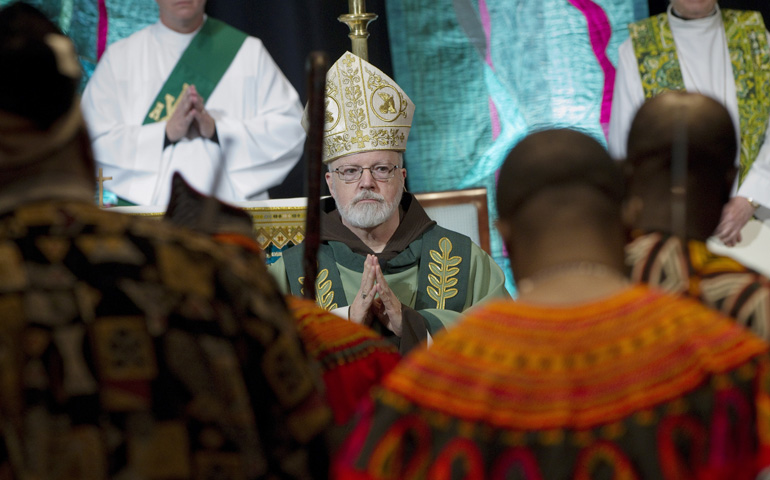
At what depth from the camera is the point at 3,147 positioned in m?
1.67

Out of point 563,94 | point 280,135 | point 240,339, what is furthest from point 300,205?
point 240,339

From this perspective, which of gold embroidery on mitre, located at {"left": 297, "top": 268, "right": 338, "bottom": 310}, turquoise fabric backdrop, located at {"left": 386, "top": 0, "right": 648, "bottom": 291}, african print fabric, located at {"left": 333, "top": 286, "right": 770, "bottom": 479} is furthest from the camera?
turquoise fabric backdrop, located at {"left": 386, "top": 0, "right": 648, "bottom": 291}

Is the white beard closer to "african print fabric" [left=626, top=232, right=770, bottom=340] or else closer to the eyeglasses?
the eyeglasses

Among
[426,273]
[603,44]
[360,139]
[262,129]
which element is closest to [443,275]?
[426,273]

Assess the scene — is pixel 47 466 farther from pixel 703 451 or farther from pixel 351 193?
pixel 351 193

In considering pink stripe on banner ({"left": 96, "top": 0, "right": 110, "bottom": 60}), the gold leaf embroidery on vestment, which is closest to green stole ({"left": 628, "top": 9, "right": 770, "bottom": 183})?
the gold leaf embroidery on vestment

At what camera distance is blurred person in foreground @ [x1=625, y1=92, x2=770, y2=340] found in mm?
2104

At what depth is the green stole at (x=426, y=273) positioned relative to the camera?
4668 millimetres

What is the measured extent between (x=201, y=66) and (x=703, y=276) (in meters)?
4.66

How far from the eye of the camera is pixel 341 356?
2258 millimetres

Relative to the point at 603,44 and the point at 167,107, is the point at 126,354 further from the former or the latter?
the point at 603,44

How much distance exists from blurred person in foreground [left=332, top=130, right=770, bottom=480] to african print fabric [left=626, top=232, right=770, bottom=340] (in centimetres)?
36

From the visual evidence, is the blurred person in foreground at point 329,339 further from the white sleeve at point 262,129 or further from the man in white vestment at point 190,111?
the white sleeve at point 262,129

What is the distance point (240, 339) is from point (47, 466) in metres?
0.36
